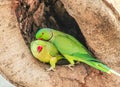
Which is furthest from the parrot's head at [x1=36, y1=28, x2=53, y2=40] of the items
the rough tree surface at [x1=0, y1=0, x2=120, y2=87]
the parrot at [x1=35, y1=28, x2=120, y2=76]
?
the rough tree surface at [x1=0, y1=0, x2=120, y2=87]

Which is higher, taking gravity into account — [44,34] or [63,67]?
[44,34]

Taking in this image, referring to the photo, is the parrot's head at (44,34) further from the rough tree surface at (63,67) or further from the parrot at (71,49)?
the rough tree surface at (63,67)

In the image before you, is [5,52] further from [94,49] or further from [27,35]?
[94,49]

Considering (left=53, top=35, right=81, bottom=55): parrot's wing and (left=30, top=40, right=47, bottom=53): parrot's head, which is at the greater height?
Answer: (left=30, top=40, right=47, bottom=53): parrot's head

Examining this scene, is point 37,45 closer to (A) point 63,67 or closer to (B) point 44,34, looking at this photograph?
(B) point 44,34

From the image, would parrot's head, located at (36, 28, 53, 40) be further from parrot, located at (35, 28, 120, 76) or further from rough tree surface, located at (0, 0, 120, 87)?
rough tree surface, located at (0, 0, 120, 87)

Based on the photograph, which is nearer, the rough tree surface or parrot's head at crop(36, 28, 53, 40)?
the rough tree surface

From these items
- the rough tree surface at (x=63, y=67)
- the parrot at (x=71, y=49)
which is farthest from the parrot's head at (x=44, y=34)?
the rough tree surface at (x=63, y=67)

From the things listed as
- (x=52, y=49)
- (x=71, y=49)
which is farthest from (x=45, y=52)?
(x=71, y=49)
